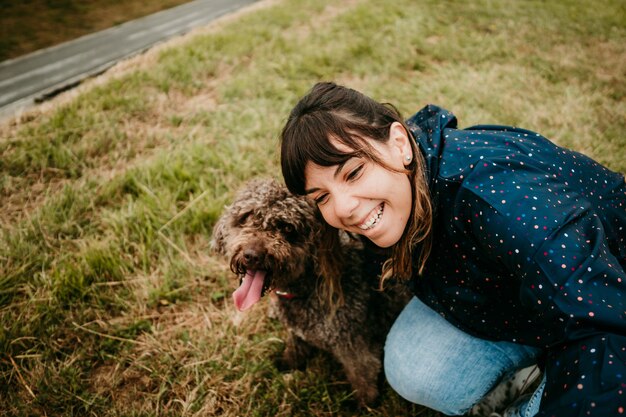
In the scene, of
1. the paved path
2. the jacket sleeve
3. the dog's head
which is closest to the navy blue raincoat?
the jacket sleeve

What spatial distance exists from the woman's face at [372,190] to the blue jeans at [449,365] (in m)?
0.93

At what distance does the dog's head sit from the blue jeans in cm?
90

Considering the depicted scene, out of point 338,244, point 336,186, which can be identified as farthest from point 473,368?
point 336,186

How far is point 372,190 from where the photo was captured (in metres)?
1.72

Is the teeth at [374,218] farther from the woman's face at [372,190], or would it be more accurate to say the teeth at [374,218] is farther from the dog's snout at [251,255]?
the dog's snout at [251,255]

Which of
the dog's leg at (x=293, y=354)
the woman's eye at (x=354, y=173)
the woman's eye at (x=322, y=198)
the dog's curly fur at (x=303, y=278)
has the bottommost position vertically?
the dog's leg at (x=293, y=354)

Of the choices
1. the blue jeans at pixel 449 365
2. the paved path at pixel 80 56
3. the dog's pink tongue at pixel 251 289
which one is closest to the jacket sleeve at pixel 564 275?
the blue jeans at pixel 449 365

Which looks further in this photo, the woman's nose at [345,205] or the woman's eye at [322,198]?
the woman's eye at [322,198]

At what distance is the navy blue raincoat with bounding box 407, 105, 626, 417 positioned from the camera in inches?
48.8

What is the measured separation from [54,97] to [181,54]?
1856mm

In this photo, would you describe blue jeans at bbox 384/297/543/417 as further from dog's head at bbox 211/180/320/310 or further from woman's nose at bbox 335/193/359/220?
woman's nose at bbox 335/193/359/220

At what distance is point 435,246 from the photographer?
2.04 meters

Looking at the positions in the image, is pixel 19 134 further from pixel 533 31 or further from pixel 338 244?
pixel 533 31

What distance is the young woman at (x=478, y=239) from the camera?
4.21 feet
